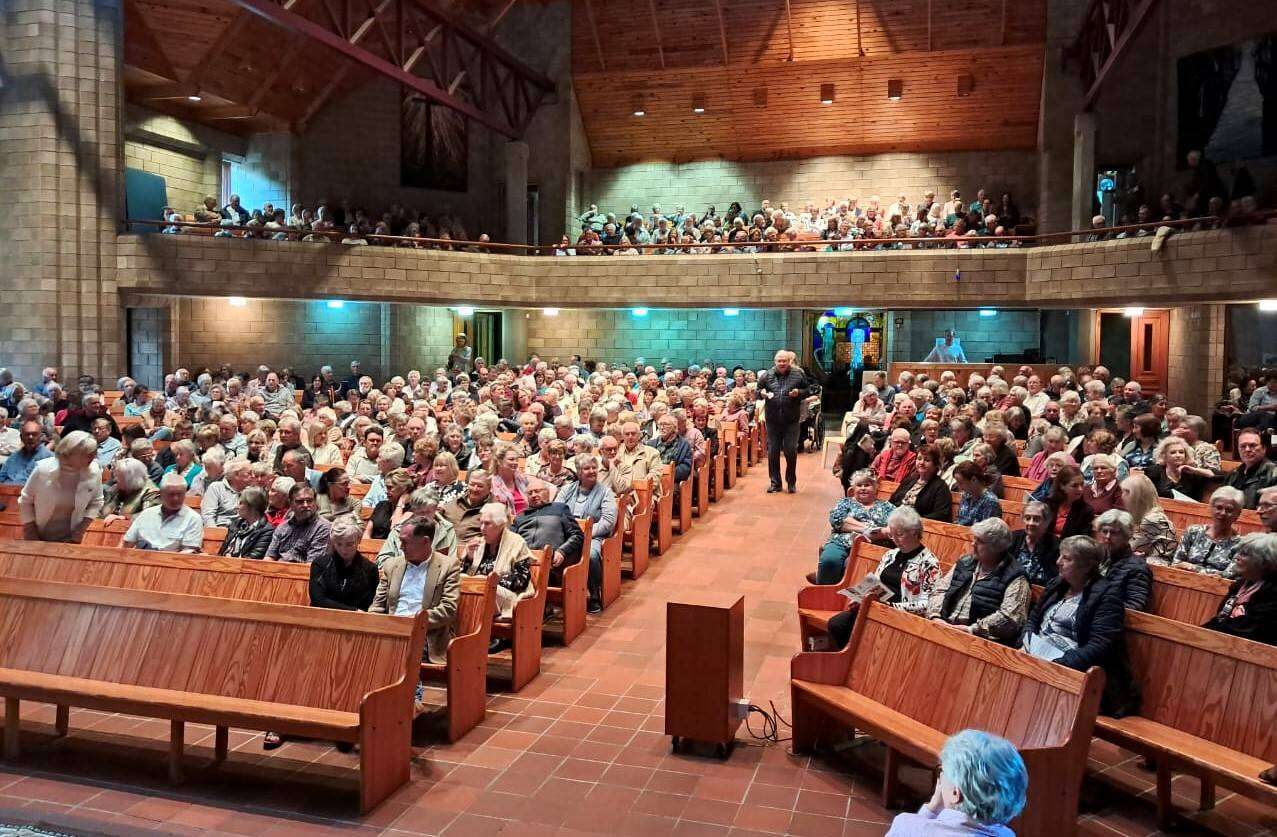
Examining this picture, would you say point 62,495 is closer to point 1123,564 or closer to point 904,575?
point 904,575

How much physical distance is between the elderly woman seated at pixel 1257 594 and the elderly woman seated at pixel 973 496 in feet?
5.36

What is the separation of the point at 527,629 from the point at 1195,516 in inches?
144

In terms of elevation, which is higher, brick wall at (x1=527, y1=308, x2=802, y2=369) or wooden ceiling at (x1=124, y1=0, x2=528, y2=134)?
wooden ceiling at (x1=124, y1=0, x2=528, y2=134)

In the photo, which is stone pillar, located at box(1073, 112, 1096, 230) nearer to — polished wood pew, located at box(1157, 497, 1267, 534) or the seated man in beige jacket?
polished wood pew, located at box(1157, 497, 1267, 534)

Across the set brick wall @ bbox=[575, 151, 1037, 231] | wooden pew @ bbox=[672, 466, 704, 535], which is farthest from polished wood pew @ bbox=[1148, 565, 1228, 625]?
brick wall @ bbox=[575, 151, 1037, 231]

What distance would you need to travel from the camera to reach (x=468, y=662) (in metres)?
4.48

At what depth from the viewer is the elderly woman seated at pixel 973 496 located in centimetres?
532

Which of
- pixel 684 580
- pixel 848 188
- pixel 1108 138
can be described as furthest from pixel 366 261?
pixel 1108 138

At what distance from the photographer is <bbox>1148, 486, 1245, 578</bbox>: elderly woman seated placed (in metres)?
4.48

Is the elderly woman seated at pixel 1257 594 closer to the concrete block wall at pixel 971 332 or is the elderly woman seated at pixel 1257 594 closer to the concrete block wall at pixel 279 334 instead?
the concrete block wall at pixel 971 332

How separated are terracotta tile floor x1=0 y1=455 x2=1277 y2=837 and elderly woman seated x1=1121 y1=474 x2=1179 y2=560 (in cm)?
105

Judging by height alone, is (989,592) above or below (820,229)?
below

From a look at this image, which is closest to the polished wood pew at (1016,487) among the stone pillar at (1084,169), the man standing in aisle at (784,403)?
the man standing in aisle at (784,403)

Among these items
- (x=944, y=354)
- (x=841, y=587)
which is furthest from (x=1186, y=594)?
(x=944, y=354)
